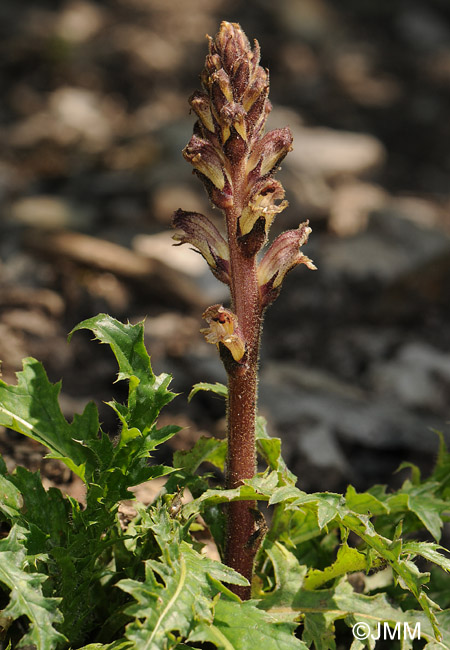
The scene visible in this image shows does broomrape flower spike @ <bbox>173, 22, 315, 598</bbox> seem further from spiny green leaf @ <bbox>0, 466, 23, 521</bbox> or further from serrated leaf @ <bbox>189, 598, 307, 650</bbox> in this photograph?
spiny green leaf @ <bbox>0, 466, 23, 521</bbox>

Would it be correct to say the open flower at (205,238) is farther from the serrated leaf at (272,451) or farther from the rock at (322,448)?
the rock at (322,448)

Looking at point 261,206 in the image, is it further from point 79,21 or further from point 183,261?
point 79,21

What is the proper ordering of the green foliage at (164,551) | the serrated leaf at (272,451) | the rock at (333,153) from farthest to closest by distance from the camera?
the rock at (333,153), the serrated leaf at (272,451), the green foliage at (164,551)

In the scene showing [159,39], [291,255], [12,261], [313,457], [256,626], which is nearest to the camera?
[256,626]

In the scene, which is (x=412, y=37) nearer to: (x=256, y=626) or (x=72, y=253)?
(x=72, y=253)

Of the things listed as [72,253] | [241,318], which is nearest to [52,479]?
[241,318]

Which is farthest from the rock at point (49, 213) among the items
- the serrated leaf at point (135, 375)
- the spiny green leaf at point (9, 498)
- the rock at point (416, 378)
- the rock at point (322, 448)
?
the spiny green leaf at point (9, 498)
